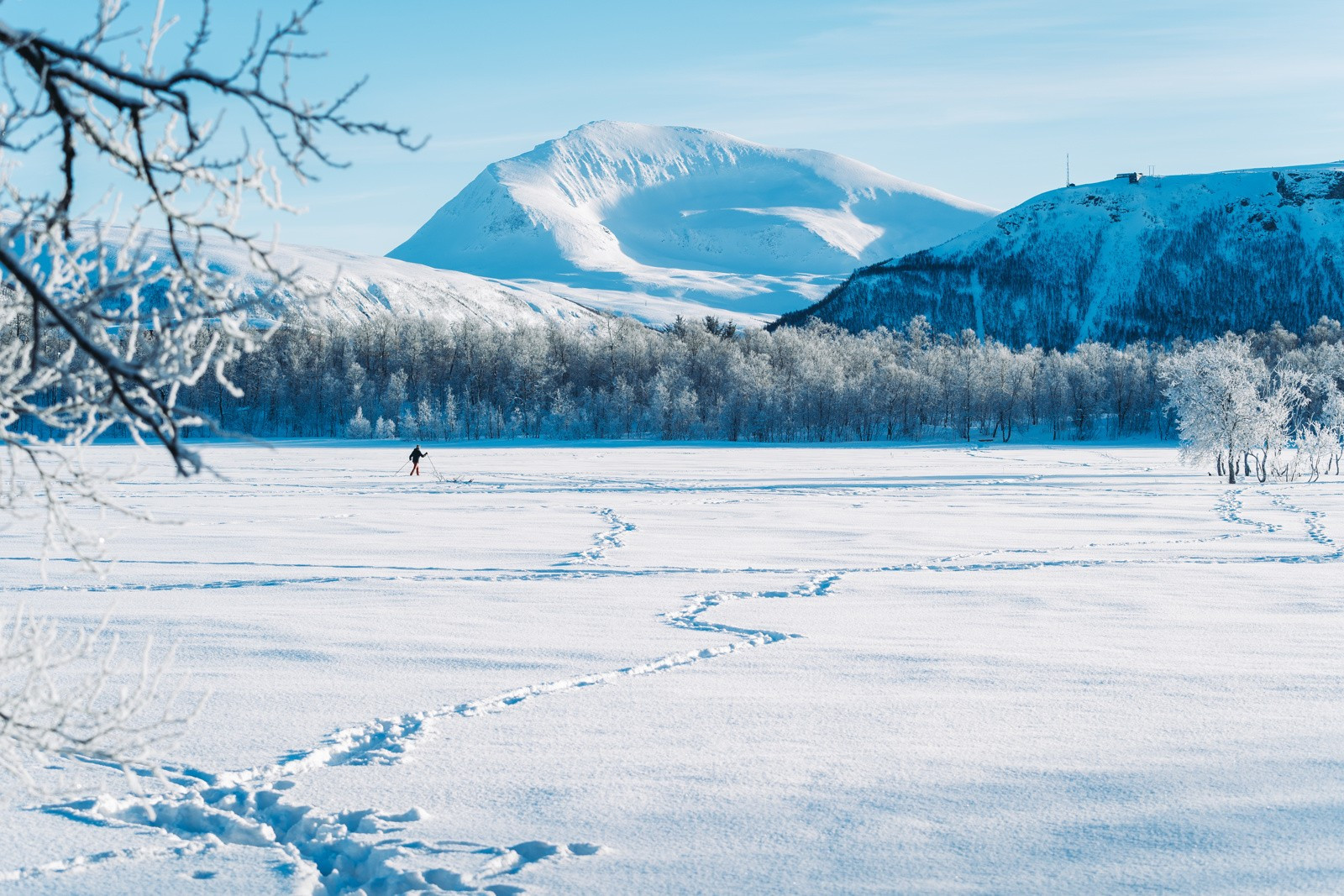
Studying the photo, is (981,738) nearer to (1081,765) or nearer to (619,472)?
(1081,765)

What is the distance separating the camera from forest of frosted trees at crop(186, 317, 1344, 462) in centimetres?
9356

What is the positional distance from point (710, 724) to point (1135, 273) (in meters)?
192

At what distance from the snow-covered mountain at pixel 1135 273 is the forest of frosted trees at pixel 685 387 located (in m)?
56.6

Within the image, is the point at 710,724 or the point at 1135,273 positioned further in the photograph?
the point at 1135,273

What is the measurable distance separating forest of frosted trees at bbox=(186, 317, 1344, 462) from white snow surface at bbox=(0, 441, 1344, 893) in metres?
74.9

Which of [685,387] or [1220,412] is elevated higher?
[685,387]

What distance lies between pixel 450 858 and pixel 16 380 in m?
3.04

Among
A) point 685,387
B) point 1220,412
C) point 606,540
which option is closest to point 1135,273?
point 685,387

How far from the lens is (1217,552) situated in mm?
18891

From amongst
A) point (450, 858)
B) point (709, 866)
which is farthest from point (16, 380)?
point (709, 866)

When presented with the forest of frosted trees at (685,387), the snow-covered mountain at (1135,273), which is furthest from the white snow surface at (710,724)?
the snow-covered mountain at (1135,273)

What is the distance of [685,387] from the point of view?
95500mm

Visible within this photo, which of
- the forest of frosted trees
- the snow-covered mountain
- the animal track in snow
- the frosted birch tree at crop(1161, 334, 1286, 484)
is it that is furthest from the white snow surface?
the snow-covered mountain

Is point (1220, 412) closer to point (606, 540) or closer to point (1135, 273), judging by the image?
point (606, 540)
